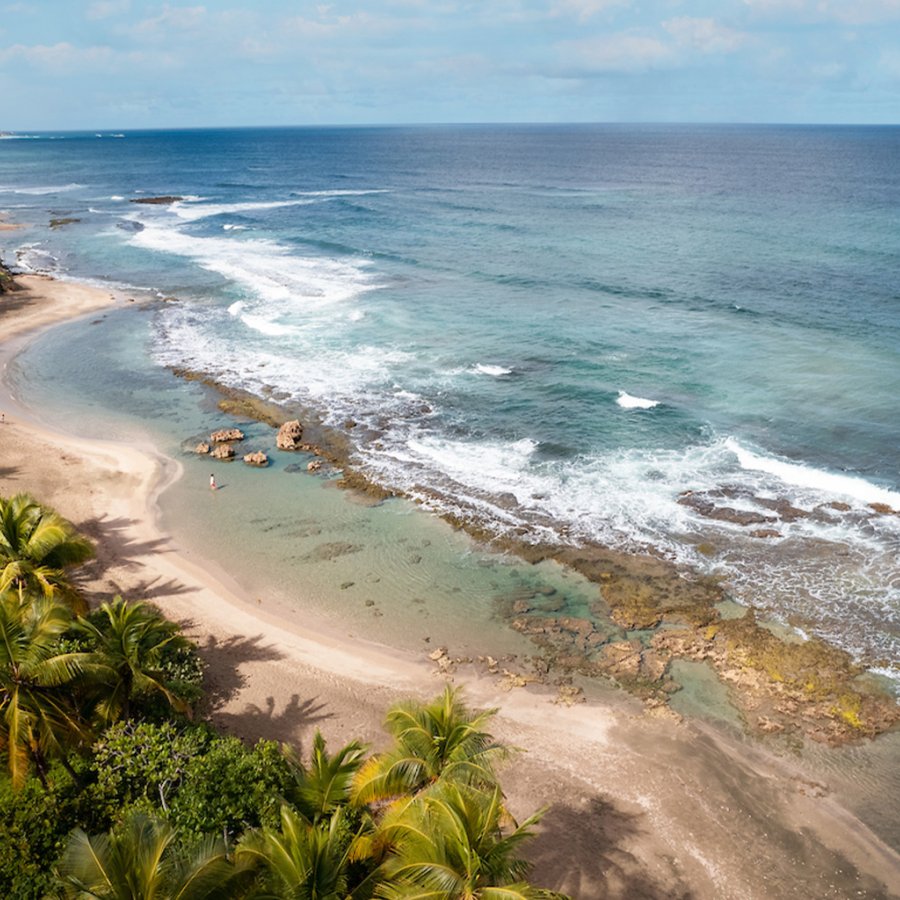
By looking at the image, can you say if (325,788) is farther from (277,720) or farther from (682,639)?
(682,639)

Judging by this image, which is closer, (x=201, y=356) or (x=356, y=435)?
(x=356, y=435)

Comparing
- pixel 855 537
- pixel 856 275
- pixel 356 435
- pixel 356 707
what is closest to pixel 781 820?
pixel 356 707

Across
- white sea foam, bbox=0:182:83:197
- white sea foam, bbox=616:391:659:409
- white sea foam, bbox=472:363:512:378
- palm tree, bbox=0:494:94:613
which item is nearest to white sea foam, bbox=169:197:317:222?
white sea foam, bbox=0:182:83:197

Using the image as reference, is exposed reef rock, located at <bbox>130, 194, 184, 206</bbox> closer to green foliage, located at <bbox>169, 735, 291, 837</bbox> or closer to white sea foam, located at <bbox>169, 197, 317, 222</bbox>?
white sea foam, located at <bbox>169, 197, 317, 222</bbox>

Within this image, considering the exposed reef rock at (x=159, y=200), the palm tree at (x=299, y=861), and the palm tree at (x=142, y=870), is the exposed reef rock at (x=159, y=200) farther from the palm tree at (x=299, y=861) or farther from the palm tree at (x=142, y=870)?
the palm tree at (x=299, y=861)

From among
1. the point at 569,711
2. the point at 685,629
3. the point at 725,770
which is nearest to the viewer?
the point at 725,770

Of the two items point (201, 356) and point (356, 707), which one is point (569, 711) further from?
point (201, 356)
